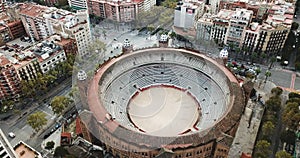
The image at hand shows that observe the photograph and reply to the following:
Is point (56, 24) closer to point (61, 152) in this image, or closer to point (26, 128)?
point (26, 128)

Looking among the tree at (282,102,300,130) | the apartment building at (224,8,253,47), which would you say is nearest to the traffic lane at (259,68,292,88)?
the apartment building at (224,8,253,47)

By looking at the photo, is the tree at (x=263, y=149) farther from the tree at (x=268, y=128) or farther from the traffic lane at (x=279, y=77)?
the traffic lane at (x=279, y=77)

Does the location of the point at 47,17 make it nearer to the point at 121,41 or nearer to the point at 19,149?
the point at 121,41

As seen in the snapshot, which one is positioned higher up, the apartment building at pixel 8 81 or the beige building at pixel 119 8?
the beige building at pixel 119 8

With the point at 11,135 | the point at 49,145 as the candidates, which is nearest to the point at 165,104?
the point at 49,145

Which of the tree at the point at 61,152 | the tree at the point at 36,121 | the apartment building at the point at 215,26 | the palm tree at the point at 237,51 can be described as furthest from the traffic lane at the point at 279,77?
the tree at the point at 36,121

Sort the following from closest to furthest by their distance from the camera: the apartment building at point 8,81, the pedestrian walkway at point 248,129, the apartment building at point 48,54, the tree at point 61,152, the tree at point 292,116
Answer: the tree at point 61,152, the tree at point 292,116, the pedestrian walkway at point 248,129, the apartment building at point 8,81, the apartment building at point 48,54
